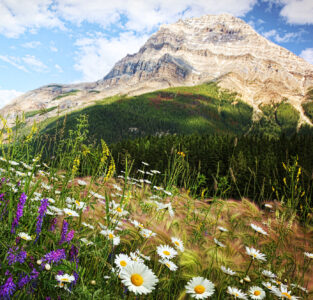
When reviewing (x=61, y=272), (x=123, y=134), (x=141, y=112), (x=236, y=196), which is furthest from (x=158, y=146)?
(x=141, y=112)

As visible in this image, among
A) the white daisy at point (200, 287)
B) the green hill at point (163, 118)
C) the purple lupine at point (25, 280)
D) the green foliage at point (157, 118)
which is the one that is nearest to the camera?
the purple lupine at point (25, 280)

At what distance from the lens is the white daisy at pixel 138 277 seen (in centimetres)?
104

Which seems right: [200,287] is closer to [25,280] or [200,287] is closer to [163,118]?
[25,280]

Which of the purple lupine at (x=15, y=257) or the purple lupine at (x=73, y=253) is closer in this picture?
the purple lupine at (x=15, y=257)

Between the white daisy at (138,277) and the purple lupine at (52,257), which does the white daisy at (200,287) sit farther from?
the purple lupine at (52,257)

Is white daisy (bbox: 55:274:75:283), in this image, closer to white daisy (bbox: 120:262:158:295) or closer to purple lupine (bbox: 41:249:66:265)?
purple lupine (bbox: 41:249:66:265)

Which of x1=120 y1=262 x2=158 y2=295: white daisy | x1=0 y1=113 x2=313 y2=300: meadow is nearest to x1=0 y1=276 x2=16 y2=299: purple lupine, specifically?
x1=0 y1=113 x2=313 y2=300: meadow

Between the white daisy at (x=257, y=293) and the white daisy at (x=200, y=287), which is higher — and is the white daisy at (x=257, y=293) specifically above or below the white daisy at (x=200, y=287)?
below

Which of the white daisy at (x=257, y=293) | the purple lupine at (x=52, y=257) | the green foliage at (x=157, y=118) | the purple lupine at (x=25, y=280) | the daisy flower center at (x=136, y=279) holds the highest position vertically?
the green foliage at (x=157, y=118)

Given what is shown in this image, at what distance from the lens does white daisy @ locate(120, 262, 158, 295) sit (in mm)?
1037

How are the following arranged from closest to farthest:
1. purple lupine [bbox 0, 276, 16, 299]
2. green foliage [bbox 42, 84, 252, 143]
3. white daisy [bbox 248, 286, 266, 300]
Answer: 1. purple lupine [bbox 0, 276, 16, 299]
2. white daisy [bbox 248, 286, 266, 300]
3. green foliage [bbox 42, 84, 252, 143]

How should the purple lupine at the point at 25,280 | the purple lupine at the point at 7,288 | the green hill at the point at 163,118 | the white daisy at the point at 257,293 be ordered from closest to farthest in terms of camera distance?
the purple lupine at the point at 7,288
the purple lupine at the point at 25,280
the white daisy at the point at 257,293
the green hill at the point at 163,118

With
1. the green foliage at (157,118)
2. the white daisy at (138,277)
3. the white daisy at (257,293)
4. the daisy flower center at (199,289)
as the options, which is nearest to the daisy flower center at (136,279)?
the white daisy at (138,277)

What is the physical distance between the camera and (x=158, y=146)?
2833cm
